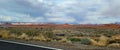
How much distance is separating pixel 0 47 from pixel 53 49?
143 inches

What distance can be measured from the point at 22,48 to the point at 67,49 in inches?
105

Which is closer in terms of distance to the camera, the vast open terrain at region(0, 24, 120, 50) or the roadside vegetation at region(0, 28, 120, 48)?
the vast open terrain at region(0, 24, 120, 50)

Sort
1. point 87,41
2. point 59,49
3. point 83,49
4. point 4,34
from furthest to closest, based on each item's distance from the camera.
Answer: point 4,34, point 87,41, point 83,49, point 59,49

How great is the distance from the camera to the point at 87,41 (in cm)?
2641

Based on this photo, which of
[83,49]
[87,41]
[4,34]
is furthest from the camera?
[4,34]

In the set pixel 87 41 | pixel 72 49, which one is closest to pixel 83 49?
pixel 72 49

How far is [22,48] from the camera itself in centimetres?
1947

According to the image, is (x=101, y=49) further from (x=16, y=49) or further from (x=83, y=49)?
(x=16, y=49)

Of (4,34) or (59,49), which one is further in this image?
(4,34)

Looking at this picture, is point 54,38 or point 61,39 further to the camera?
point 54,38

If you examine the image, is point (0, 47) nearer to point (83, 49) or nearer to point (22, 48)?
point (22, 48)

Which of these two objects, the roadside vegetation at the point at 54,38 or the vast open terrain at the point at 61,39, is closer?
the vast open terrain at the point at 61,39

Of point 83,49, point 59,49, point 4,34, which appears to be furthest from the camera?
point 4,34

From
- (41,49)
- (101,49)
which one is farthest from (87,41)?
(41,49)
